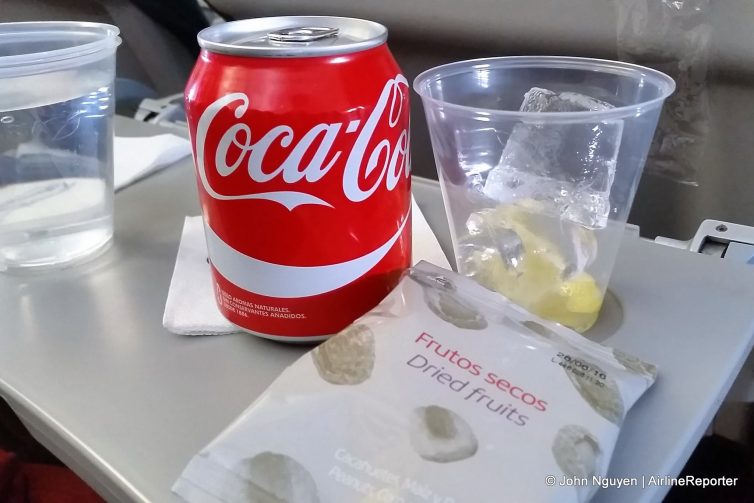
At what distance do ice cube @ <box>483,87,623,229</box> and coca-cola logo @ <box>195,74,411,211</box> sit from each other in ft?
0.30

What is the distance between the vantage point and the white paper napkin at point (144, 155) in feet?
2.48

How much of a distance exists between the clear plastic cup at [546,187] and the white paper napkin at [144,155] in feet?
1.27

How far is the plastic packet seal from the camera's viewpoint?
2.20 ft

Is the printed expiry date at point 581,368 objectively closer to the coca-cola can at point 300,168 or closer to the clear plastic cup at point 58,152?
the coca-cola can at point 300,168

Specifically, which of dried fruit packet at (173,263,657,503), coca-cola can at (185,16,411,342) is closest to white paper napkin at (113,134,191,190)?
coca-cola can at (185,16,411,342)

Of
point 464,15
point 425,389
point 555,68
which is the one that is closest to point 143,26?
point 464,15

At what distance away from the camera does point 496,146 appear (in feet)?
1.55

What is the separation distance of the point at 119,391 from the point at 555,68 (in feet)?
1.30

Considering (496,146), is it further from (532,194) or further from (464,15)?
(464,15)

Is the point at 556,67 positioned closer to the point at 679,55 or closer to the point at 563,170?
the point at 563,170

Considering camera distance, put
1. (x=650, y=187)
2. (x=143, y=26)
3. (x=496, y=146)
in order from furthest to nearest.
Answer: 1. (x=143, y=26)
2. (x=650, y=187)
3. (x=496, y=146)

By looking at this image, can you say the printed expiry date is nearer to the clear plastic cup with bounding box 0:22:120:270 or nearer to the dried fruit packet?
the dried fruit packet

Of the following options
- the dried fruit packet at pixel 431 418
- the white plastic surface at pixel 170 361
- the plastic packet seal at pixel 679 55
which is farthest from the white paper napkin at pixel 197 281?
the plastic packet seal at pixel 679 55

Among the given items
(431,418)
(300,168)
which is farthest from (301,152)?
(431,418)
